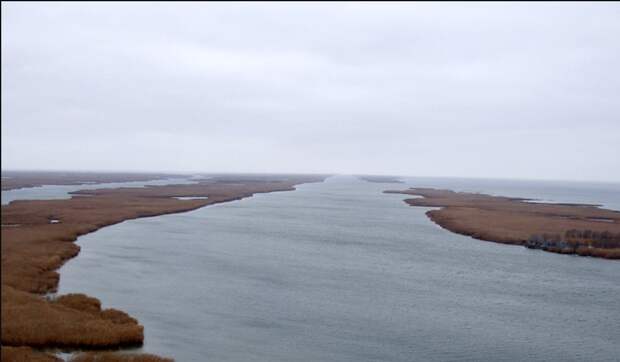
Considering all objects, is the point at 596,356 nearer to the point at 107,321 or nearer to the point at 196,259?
the point at 107,321

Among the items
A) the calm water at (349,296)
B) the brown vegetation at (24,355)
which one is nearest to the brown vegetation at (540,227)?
the calm water at (349,296)

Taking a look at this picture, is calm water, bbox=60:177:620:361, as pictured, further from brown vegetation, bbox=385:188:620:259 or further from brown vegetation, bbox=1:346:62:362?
brown vegetation, bbox=1:346:62:362

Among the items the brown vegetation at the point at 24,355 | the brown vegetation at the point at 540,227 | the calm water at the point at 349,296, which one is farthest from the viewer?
the brown vegetation at the point at 540,227

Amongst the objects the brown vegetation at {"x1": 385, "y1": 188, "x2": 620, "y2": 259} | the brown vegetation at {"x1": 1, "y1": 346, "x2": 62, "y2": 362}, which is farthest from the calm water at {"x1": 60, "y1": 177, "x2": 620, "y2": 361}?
the brown vegetation at {"x1": 1, "y1": 346, "x2": 62, "y2": 362}

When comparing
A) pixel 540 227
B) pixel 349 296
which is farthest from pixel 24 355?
pixel 540 227

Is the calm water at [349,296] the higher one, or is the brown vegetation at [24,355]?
the calm water at [349,296]

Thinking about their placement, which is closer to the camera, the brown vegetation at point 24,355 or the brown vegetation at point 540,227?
the brown vegetation at point 24,355

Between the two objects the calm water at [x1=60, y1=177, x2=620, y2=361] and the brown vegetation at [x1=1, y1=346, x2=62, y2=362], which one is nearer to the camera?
the brown vegetation at [x1=1, y1=346, x2=62, y2=362]

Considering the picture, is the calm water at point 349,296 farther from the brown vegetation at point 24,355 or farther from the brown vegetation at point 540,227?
the brown vegetation at point 24,355
